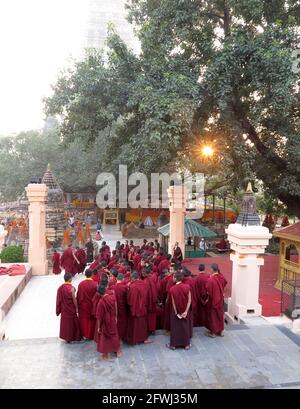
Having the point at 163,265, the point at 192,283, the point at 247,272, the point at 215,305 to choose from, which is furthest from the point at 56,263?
the point at 215,305

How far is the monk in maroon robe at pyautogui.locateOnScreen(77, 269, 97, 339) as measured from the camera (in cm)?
791

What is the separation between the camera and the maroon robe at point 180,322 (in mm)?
7504

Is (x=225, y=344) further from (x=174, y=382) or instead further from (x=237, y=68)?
(x=237, y=68)

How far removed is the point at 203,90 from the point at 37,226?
25.7ft

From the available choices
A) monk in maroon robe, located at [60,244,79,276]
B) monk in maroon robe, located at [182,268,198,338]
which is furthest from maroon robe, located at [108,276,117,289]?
monk in maroon robe, located at [60,244,79,276]

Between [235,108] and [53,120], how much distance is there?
50366mm

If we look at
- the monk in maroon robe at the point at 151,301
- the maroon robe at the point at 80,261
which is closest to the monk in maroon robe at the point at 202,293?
the monk in maroon robe at the point at 151,301

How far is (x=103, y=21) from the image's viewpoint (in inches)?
2771

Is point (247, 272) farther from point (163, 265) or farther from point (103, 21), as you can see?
point (103, 21)

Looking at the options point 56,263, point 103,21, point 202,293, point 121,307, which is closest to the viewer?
point 121,307

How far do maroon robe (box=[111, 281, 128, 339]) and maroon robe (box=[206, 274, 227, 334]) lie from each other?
6.01 feet

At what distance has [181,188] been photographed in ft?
52.9

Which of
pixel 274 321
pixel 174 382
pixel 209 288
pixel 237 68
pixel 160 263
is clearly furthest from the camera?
pixel 237 68

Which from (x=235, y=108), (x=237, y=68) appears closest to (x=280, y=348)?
(x=237, y=68)
